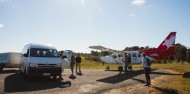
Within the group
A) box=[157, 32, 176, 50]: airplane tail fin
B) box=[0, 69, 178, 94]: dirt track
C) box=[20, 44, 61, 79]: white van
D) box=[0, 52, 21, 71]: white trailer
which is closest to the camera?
box=[0, 69, 178, 94]: dirt track

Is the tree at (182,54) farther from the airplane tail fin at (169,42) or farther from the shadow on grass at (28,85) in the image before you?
the shadow on grass at (28,85)

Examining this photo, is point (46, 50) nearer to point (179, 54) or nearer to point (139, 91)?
point (139, 91)

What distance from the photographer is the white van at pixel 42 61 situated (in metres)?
17.2

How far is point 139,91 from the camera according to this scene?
14156 mm

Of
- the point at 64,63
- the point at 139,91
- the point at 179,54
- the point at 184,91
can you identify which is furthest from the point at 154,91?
the point at 179,54

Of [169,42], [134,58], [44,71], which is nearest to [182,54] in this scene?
[169,42]

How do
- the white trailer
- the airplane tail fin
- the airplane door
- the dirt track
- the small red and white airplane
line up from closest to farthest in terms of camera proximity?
the dirt track, the white trailer, the small red and white airplane, the airplane tail fin, the airplane door

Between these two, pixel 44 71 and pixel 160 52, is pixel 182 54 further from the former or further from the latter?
pixel 44 71

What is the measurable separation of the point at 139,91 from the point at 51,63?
686 centimetres

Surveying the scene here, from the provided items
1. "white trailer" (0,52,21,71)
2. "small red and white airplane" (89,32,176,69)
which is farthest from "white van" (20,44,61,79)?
"small red and white airplane" (89,32,176,69)

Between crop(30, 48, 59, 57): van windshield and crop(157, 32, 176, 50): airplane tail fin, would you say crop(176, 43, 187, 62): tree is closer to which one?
crop(157, 32, 176, 50): airplane tail fin

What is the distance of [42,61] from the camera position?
17.4 metres

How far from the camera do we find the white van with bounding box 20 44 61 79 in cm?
1716

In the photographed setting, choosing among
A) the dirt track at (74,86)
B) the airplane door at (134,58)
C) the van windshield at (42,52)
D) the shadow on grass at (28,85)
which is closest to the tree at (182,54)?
the airplane door at (134,58)
